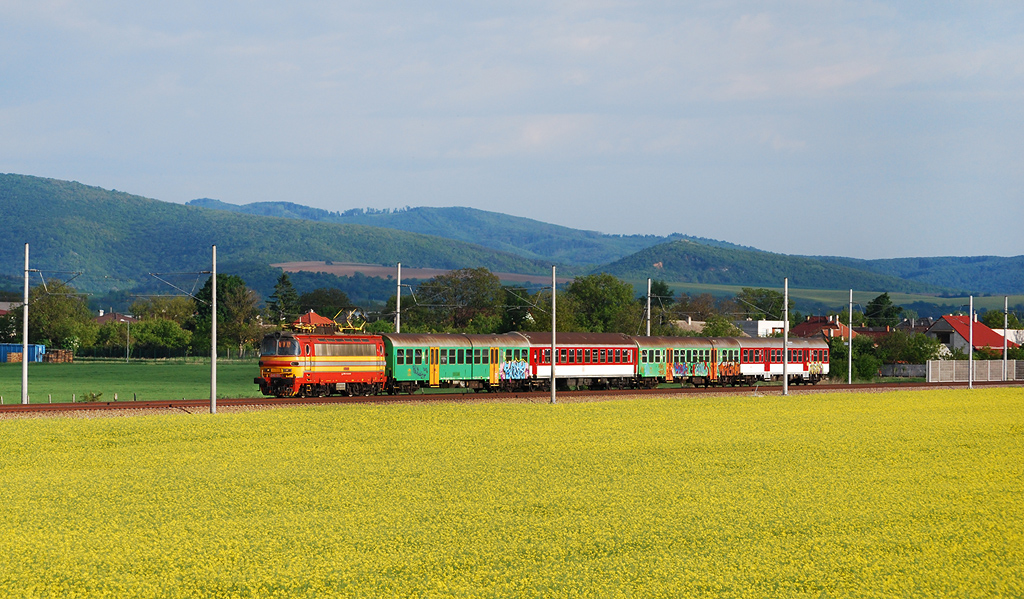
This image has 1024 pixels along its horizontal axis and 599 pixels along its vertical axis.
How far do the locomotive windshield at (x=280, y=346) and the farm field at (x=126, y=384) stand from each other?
13115mm

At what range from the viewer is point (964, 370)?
103 m

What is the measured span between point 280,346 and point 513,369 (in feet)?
51.7

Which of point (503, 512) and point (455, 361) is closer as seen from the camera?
point (503, 512)

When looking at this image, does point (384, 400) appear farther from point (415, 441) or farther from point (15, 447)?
point (15, 447)

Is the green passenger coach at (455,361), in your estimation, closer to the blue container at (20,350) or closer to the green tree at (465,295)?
the green tree at (465,295)

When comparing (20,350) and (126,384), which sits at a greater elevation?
(20,350)

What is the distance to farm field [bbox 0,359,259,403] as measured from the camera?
2682 inches

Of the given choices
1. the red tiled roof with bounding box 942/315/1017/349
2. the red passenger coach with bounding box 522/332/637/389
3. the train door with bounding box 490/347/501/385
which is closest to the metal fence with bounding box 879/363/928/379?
the red tiled roof with bounding box 942/315/1017/349

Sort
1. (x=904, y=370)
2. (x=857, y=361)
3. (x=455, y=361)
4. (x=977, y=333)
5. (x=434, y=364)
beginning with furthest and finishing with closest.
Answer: (x=977, y=333), (x=904, y=370), (x=857, y=361), (x=455, y=361), (x=434, y=364)

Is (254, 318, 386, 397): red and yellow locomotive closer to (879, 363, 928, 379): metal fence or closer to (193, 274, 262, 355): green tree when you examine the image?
(879, 363, 928, 379): metal fence

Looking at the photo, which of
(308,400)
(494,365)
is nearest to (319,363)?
(308,400)

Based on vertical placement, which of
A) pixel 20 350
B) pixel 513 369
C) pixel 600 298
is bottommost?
pixel 20 350

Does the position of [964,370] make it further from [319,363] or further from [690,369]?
[319,363]

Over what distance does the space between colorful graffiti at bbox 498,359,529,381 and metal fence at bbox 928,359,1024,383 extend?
52064 mm
